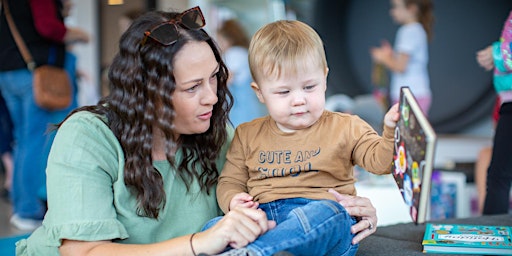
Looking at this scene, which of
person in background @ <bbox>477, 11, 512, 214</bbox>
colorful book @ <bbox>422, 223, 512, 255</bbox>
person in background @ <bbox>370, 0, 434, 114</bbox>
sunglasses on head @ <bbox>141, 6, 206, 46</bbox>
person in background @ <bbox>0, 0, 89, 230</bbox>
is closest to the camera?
sunglasses on head @ <bbox>141, 6, 206, 46</bbox>

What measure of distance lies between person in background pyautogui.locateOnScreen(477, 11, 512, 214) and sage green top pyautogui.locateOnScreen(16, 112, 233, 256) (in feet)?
4.50

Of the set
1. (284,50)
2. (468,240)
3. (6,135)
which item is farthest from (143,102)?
(6,135)

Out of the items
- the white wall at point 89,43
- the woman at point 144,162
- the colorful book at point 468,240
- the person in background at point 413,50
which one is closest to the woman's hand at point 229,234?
the woman at point 144,162

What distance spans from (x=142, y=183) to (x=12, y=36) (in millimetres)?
2191

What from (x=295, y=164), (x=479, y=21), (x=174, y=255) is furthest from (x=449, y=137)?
(x=174, y=255)

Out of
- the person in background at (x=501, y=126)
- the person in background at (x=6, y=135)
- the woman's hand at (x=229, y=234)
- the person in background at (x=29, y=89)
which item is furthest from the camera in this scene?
the person in background at (x=6, y=135)

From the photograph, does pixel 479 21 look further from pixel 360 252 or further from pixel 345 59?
pixel 360 252

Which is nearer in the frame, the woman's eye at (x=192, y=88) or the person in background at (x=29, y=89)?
the woman's eye at (x=192, y=88)

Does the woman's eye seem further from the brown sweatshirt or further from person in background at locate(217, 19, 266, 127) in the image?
person in background at locate(217, 19, 266, 127)

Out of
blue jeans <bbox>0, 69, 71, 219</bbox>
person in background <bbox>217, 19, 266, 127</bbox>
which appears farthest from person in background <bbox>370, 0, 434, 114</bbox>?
blue jeans <bbox>0, 69, 71, 219</bbox>

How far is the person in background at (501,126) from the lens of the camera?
233 cm

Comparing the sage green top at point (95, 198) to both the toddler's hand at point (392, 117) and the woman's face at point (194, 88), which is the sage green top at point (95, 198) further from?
the toddler's hand at point (392, 117)

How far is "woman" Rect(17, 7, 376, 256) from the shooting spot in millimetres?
1413

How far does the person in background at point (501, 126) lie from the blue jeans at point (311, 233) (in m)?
1.18
